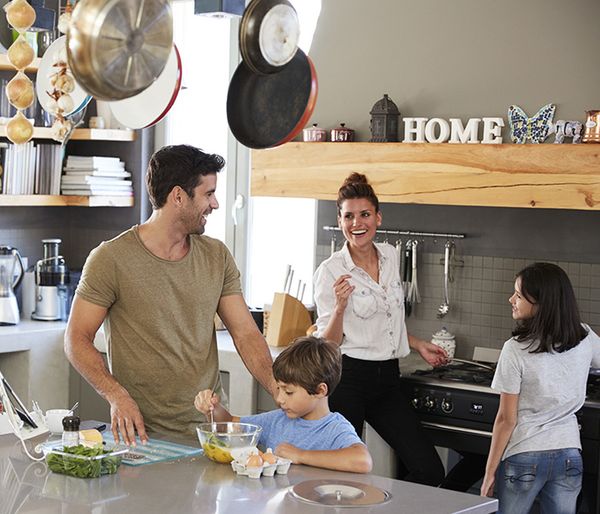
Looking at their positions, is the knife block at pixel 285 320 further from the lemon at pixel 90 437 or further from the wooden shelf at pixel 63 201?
the lemon at pixel 90 437

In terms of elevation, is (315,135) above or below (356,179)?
above

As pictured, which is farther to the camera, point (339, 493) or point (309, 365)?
point (309, 365)

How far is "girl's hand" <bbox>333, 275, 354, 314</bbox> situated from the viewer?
428 cm

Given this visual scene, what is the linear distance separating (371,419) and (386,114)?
1.39m

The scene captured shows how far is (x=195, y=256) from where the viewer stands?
3.51m

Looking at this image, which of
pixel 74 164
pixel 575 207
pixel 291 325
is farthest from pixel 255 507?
pixel 74 164

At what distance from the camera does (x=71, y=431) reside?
9.43 ft

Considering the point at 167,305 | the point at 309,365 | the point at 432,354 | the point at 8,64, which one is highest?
the point at 8,64

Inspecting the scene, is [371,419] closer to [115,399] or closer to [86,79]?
[115,399]

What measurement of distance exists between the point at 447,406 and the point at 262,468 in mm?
1726

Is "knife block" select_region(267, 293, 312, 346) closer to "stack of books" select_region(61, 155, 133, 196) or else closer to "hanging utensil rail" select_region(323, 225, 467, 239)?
"hanging utensil rail" select_region(323, 225, 467, 239)

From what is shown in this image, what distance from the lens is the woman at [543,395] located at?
151 inches

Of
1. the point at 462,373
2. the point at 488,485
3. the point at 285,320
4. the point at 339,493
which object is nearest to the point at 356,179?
the point at 285,320

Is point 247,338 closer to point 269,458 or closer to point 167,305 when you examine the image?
point 167,305
